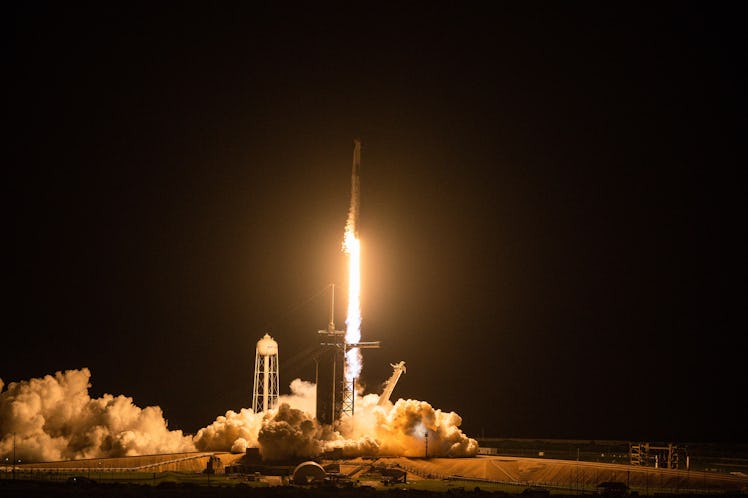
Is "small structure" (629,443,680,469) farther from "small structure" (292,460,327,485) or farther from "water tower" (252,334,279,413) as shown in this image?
"water tower" (252,334,279,413)

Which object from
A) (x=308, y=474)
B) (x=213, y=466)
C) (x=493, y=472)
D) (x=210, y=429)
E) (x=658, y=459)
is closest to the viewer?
(x=308, y=474)

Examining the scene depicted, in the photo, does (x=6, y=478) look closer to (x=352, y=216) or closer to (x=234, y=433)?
(x=234, y=433)

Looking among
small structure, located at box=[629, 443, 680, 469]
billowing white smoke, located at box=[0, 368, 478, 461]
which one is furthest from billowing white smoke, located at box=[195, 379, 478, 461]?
small structure, located at box=[629, 443, 680, 469]

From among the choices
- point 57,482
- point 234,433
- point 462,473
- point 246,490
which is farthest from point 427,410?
point 57,482

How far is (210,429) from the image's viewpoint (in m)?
78.0

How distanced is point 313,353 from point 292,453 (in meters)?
9.64

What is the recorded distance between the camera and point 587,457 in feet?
268

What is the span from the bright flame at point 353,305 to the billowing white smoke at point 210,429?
3318 millimetres

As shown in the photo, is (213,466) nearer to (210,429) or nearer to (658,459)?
(210,429)

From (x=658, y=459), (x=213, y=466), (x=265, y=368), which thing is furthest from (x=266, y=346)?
(x=658, y=459)

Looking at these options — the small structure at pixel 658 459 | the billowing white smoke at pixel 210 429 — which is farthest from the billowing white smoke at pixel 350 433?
the small structure at pixel 658 459

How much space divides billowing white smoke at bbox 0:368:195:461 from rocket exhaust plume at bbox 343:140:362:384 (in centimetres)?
1327

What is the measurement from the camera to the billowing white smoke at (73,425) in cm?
7700

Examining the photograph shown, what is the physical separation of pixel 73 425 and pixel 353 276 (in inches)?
888
